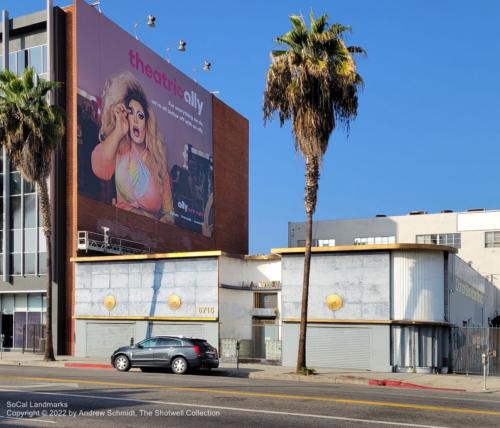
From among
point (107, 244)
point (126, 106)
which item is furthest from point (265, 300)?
point (126, 106)

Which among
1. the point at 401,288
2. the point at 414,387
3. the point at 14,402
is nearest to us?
the point at 14,402

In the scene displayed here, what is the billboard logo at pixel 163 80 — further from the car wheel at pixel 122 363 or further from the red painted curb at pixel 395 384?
the red painted curb at pixel 395 384

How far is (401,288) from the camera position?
30.4m

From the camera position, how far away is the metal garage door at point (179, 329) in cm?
3525

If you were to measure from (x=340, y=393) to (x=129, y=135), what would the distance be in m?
32.0

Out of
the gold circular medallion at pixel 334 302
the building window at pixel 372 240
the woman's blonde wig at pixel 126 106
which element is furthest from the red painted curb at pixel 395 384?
the building window at pixel 372 240

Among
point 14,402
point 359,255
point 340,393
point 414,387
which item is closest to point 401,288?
point 359,255

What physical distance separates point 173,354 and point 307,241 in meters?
6.77

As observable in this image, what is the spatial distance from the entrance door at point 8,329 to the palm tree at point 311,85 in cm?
2304

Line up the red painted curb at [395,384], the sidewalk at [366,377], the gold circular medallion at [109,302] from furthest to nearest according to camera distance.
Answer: the gold circular medallion at [109,302], the sidewalk at [366,377], the red painted curb at [395,384]

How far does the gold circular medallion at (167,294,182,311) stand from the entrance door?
13.5 meters

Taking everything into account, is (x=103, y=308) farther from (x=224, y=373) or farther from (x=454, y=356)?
(x=454, y=356)

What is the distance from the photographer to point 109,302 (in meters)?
37.8

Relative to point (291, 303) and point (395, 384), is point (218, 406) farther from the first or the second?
point (291, 303)
